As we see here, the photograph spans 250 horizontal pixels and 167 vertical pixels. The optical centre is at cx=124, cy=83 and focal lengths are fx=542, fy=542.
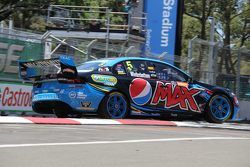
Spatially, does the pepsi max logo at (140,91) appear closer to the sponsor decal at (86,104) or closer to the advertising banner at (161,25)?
the sponsor decal at (86,104)

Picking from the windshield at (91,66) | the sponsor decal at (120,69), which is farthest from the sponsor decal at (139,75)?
the windshield at (91,66)

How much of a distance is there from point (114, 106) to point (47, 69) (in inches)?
68.8

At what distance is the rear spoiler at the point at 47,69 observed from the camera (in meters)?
11.6

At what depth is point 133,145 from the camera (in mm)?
8281

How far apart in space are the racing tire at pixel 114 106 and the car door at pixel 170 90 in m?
0.80

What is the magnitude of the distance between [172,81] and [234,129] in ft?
6.32

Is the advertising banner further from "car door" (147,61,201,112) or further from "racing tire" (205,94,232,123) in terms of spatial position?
"car door" (147,61,201,112)

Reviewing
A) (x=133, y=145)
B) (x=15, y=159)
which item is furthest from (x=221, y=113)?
(x=15, y=159)

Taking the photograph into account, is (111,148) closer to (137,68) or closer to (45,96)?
(45,96)

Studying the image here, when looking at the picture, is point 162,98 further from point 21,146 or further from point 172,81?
point 21,146

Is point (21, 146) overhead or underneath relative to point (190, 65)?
underneath

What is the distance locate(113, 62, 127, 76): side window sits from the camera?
12.4m

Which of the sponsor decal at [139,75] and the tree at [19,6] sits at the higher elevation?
the tree at [19,6]

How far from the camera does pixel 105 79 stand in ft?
39.8
